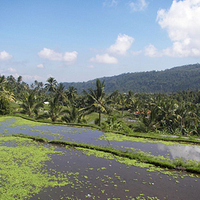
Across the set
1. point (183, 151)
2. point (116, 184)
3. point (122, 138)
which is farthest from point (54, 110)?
point (116, 184)

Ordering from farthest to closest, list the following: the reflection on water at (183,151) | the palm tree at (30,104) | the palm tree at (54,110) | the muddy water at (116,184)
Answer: the palm tree at (30,104) < the palm tree at (54,110) < the reflection on water at (183,151) < the muddy water at (116,184)

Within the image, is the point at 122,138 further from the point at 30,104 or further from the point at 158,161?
the point at 30,104

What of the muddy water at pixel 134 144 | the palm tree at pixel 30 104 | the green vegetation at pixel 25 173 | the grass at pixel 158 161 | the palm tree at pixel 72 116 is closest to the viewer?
the green vegetation at pixel 25 173

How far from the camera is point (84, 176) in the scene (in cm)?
794

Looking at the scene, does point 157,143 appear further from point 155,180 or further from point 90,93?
point 90,93

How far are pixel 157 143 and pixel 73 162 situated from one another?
21.0 ft

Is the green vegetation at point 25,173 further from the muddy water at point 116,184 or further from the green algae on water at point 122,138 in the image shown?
the green algae on water at point 122,138

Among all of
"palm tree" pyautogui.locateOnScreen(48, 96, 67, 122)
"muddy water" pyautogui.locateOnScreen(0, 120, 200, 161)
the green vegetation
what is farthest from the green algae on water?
"palm tree" pyautogui.locateOnScreen(48, 96, 67, 122)

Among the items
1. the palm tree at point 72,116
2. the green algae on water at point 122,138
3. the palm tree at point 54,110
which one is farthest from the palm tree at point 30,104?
the green algae on water at point 122,138

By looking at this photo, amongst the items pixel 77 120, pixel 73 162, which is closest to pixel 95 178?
pixel 73 162

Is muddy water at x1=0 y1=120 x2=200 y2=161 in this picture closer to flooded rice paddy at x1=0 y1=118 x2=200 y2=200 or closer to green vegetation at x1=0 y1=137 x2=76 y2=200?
flooded rice paddy at x1=0 y1=118 x2=200 y2=200

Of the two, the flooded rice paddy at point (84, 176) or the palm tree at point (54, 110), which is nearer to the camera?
the flooded rice paddy at point (84, 176)

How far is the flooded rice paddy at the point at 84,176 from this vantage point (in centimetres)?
667

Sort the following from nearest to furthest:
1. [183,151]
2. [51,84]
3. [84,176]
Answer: [84,176], [183,151], [51,84]
